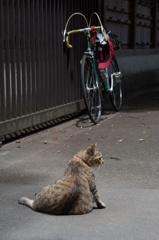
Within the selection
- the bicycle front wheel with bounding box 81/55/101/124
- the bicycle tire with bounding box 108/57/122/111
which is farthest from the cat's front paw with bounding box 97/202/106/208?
the bicycle tire with bounding box 108/57/122/111

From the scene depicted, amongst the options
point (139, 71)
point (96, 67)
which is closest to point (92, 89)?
point (96, 67)

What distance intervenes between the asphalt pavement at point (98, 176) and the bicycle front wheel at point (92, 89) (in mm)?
211

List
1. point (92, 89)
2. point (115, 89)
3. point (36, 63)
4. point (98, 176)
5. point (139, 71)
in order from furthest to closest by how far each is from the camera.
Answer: point (139, 71) < point (115, 89) < point (92, 89) < point (36, 63) < point (98, 176)

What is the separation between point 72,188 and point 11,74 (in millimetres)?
3359

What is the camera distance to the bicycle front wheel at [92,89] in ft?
30.4

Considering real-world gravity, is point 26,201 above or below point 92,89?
below

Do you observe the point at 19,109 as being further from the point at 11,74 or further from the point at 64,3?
the point at 64,3

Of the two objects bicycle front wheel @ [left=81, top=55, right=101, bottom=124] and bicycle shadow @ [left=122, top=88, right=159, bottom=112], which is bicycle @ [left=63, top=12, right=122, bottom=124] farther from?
bicycle shadow @ [left=122, top=88, right=159, bottom=112]

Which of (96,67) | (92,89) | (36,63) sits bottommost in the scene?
(92,89)

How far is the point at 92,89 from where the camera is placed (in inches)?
369

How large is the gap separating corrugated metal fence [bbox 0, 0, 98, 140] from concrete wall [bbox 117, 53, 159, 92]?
3.93 m

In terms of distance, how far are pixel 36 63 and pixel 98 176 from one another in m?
2.92

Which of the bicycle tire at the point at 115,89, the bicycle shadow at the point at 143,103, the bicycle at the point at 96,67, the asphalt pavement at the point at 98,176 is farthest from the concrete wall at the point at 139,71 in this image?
the asphalt pavement at the point at 98,176

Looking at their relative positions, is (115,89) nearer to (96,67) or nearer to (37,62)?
(96,67)
